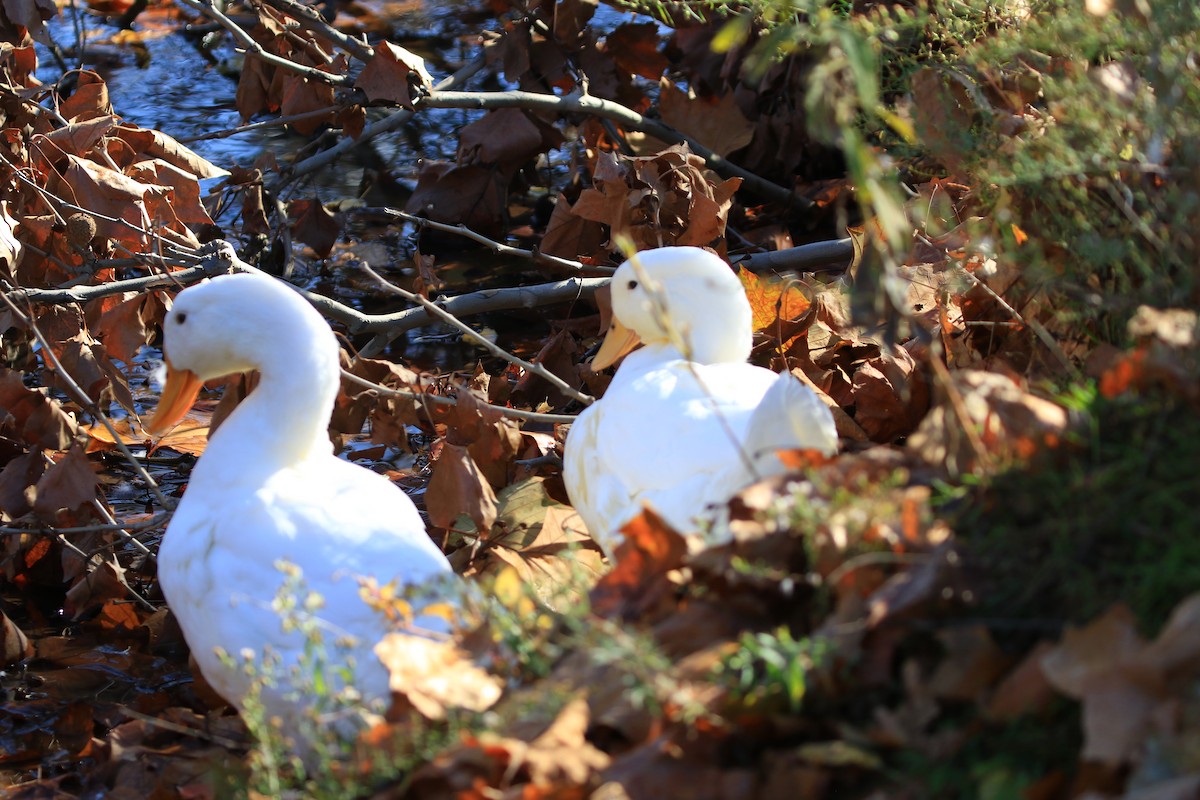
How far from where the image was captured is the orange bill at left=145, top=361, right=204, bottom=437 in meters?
3.00

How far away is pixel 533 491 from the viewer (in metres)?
3.60

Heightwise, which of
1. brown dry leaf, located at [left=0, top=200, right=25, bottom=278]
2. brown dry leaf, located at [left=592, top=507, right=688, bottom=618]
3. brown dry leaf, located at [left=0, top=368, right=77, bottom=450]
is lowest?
brown dry leaf, located at [left=0, top=368, right=77, bottom=450]

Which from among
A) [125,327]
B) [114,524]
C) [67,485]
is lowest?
[114,524]

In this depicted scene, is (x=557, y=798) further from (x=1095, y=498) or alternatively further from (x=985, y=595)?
(x=1095, y=498)

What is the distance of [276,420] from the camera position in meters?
2.82

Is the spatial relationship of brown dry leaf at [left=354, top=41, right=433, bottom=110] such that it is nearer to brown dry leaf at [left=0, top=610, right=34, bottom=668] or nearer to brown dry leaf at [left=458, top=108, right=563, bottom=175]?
brown dry leaf at [left=458, top=108, right=563, bottom=175]

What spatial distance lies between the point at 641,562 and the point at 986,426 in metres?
0.50

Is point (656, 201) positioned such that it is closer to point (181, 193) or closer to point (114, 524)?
point (181, 193)

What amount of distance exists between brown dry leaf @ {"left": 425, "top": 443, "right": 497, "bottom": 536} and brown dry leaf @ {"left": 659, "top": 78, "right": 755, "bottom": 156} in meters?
2.65

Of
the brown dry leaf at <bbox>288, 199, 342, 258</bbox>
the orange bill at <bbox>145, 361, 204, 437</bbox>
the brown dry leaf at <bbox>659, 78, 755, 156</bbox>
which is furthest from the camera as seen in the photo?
the brown dry leaf at <bbox>659, 78, 755, 156</bbox>

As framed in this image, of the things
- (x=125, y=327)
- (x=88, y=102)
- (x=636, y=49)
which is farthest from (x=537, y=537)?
(x=636, y=49)

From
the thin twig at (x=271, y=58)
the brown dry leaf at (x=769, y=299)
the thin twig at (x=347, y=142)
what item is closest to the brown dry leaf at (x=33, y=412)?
the thin twig at (x=271, y=58)

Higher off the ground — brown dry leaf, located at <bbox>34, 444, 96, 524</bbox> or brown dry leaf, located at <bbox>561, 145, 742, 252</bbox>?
brown dry leaf, located at <bbox>561, 145, 742, 252</bbox>

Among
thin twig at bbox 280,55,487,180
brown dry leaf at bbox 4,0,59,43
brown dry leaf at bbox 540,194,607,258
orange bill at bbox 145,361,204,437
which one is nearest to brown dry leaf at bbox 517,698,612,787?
orange bill at bbox 145,361,204,437
